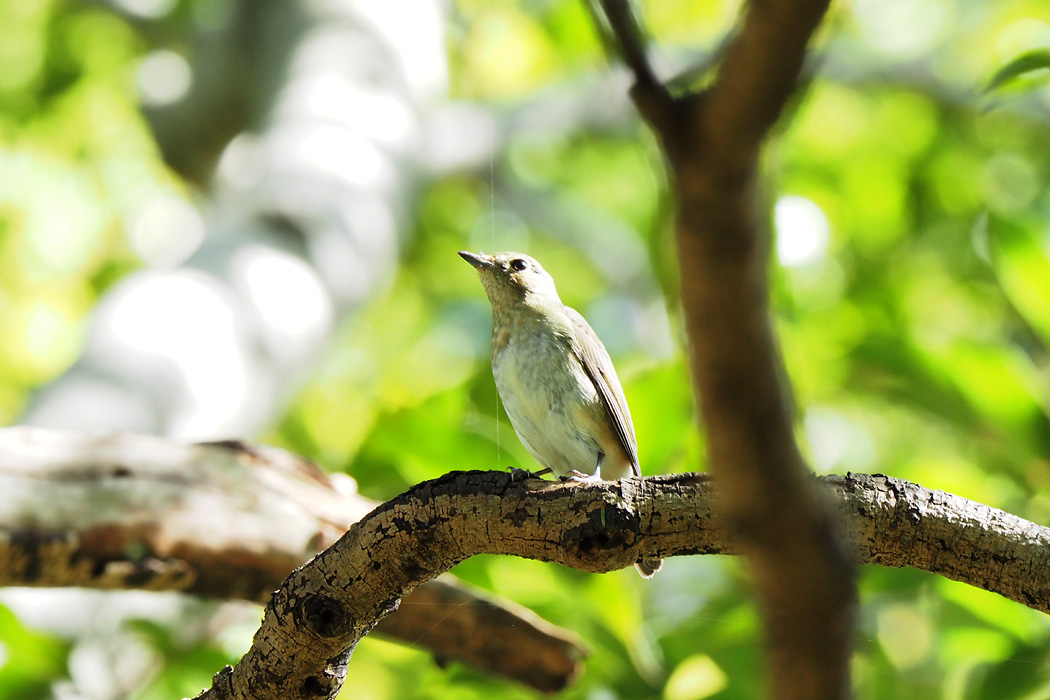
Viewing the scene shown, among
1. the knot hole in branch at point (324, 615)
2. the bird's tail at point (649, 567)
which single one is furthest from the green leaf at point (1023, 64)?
the knot hole in branch at point (324, 615)

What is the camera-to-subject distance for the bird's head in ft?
6.46

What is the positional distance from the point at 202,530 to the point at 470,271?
2.81 m

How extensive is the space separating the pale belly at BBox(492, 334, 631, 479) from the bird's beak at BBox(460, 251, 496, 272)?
0.58 feet

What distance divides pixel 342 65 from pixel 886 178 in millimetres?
2860

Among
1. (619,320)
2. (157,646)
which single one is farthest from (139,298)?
(619,320)

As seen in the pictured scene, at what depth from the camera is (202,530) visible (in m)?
2.09

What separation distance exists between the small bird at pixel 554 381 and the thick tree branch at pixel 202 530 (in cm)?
43

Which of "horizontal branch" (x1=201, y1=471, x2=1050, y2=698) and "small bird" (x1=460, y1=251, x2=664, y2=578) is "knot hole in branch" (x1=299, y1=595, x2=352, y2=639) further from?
"small bird" (x1=460, y1=251, x2=664, y2=578)

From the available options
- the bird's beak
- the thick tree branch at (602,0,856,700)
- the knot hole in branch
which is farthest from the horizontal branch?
the bird's beak

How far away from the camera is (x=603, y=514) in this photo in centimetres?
114

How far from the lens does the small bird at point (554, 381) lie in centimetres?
188

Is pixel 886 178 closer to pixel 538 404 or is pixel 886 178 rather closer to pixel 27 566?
pixel 538 404

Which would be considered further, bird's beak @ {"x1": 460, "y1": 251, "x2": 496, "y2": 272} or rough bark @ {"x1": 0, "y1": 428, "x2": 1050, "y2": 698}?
bird's beak @ {"x1": 460, "y1": 251, "x2": 496, "y2": 272}

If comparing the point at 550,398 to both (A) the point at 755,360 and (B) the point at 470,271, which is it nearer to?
(A) the point at 755,360
